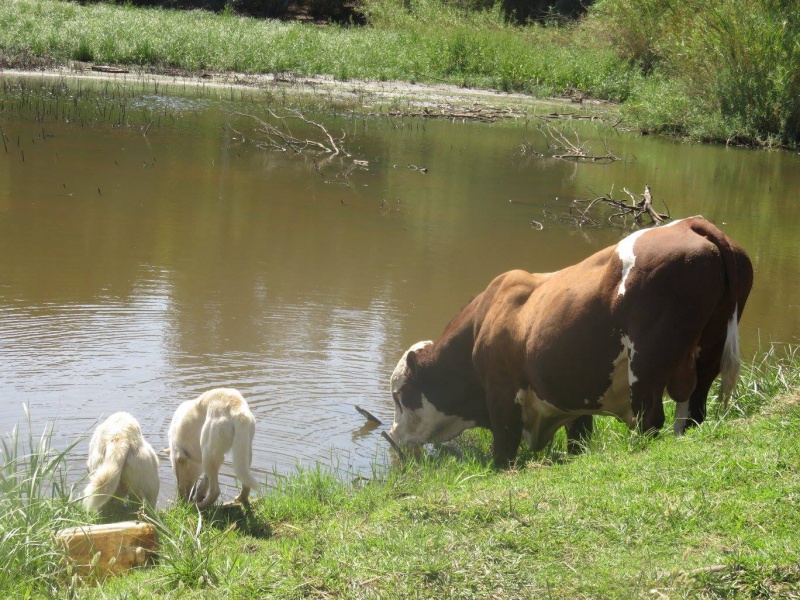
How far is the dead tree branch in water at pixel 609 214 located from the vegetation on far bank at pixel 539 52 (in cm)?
1305

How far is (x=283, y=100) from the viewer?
29.3 metres

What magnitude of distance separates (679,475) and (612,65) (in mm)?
36212

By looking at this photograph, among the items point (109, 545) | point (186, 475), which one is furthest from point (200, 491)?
point (109, 545)

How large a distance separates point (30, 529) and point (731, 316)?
4.22m

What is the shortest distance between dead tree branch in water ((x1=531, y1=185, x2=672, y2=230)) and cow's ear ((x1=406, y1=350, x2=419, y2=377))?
8.67m

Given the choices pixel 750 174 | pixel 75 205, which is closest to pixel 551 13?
pixel 750 174

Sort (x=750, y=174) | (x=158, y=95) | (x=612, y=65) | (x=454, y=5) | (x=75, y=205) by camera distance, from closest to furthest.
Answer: (x=75, y=205), (x=750, y=174), (x=158, y=95), (x=612, y=65), (x=454, y=5)

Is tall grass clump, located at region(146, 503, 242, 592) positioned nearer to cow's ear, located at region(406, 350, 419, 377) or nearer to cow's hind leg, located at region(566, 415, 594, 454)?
cow's ear, located at region(406, 350, 419, 377)

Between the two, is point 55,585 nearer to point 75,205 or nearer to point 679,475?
point 679,475

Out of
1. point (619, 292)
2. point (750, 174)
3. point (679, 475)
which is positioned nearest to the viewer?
point (679, 475)

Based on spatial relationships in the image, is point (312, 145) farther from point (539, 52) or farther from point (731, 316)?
point (539, 52)

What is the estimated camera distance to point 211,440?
6.20m

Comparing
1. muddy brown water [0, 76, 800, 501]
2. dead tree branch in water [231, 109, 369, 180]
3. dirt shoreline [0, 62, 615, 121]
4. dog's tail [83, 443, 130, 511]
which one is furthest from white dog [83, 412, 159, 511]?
dirt shoreline [0, 62, 615, 121]

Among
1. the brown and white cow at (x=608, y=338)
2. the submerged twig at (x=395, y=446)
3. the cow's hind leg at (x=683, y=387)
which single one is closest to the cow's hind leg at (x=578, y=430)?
the brown and white cow at (x=608, y=338)
